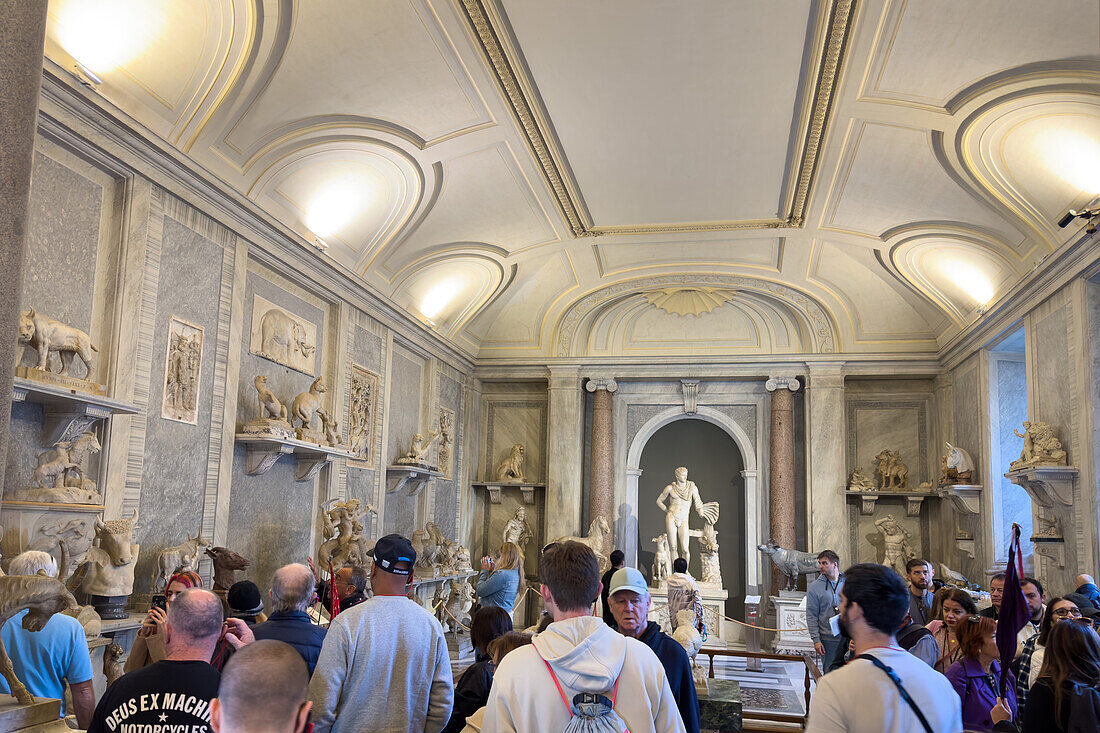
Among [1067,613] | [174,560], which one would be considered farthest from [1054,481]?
[174,560]

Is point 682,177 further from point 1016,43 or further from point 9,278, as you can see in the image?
point 9,278

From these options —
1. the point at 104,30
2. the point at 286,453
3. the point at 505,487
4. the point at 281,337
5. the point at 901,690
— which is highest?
the point at 104,30

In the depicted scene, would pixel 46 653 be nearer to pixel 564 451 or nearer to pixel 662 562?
pixel 662 562

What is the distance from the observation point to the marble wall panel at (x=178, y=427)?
21.6 feet

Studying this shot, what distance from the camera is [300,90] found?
7285 mm

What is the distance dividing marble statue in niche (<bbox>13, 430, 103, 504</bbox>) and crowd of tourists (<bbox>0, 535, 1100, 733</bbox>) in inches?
46.1

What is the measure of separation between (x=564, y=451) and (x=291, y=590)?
1132 centimetres

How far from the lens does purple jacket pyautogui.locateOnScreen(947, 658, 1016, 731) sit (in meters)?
3.93

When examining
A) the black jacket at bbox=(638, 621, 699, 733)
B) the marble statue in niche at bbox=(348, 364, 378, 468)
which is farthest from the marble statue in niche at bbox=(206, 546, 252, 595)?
the black jacket at bbox=(638, 621, 699, 733)

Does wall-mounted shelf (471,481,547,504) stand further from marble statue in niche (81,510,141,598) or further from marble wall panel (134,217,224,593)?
marble statue in niche (81,510,141,598)

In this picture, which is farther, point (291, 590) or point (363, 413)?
point (363, 413)

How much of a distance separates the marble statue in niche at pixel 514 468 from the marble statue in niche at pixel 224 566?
842 centimetres

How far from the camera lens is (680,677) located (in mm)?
3252

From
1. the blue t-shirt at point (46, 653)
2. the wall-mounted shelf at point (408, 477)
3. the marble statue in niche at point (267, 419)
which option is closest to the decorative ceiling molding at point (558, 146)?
the marble statue in niche at point (267, 419)
